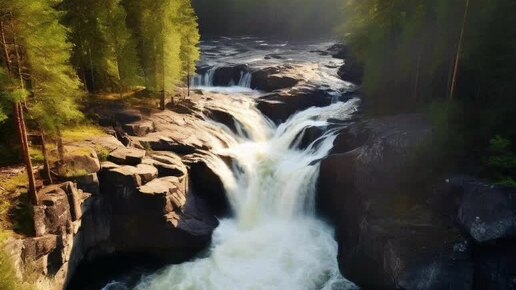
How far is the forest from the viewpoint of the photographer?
18.1 m

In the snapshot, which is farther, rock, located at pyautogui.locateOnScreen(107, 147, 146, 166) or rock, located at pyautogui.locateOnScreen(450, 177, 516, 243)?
rock, located at pyautogui.locateOnScreen(107, 147, 146, 166)

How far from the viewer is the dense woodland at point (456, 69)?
2153 centimetres

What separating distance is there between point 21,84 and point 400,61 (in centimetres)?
2952

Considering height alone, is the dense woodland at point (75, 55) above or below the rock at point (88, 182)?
above

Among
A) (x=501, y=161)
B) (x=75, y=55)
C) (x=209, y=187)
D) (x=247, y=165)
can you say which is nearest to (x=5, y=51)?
(x=209, y=187)

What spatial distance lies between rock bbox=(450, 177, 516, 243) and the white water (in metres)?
7.19

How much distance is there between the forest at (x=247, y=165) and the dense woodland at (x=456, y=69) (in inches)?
4.6

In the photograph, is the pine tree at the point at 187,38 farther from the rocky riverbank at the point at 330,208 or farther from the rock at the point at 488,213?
the rock at the point at 488,213

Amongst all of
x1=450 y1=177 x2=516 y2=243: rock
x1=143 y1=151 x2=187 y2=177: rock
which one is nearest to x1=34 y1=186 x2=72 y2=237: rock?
x1=143 y1=151 x2=187 y2=177: rock

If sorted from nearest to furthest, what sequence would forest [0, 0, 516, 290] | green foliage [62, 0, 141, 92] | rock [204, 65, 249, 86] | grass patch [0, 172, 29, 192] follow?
1. forest [0, 0, 516, 290]
2. grass patch [0, 172, 29, 192]
3. green foliage [62, 0, 141, 92]
4. rock [204, 65, 249, 86]

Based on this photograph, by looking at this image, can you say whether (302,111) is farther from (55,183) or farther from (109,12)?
(55,183)

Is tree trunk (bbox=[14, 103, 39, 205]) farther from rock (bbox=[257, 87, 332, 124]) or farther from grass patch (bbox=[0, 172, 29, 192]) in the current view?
rock (bbox=[257, 87, 332, 124])

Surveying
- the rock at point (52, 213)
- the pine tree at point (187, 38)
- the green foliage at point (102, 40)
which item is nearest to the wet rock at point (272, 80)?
the pine tree at point (187, 38)

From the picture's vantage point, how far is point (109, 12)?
31.9m
